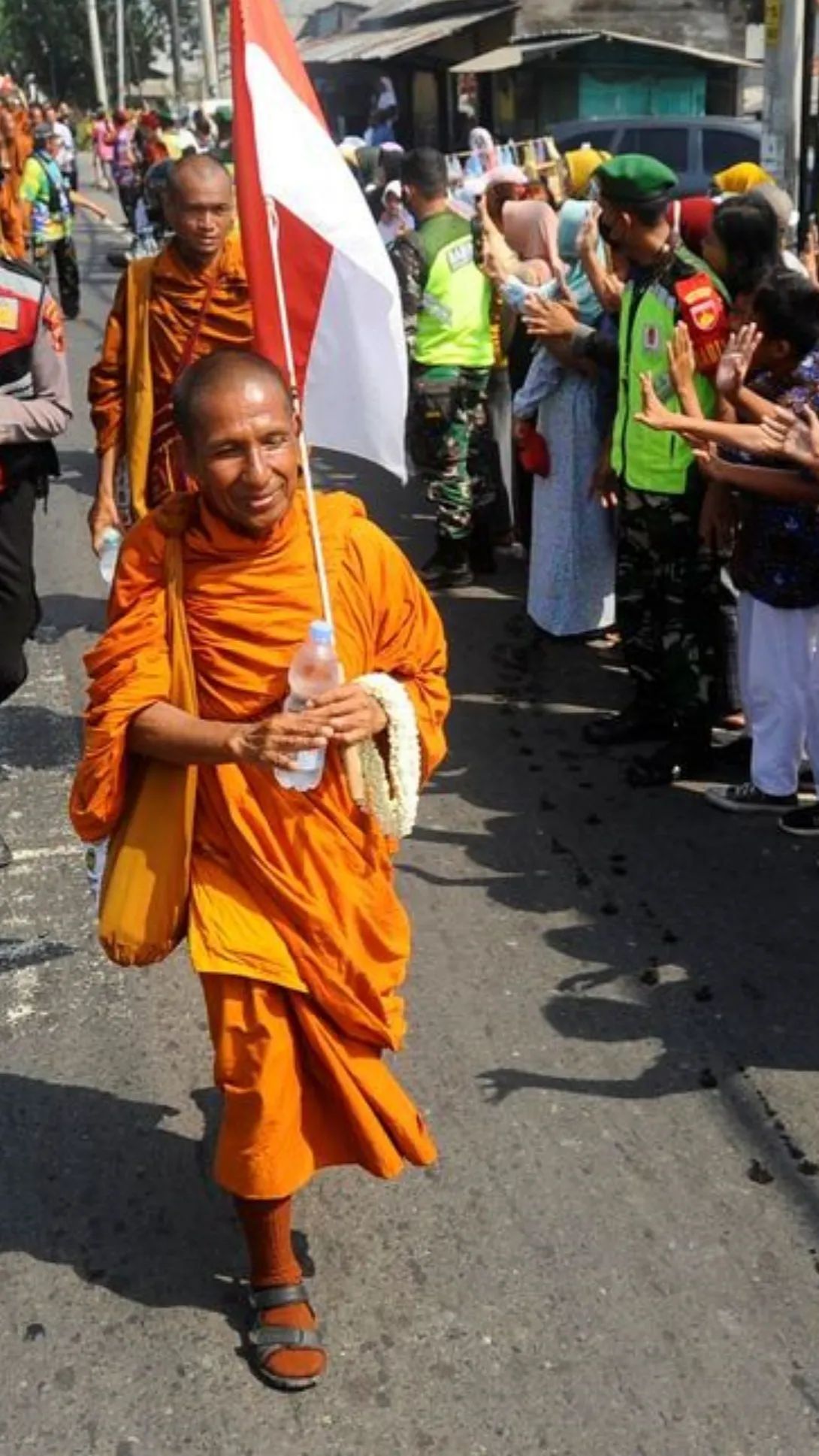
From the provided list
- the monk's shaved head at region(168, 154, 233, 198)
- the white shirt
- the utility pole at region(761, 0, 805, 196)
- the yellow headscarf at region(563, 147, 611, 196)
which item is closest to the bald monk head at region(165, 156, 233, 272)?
the monk's shaved head at region(168, 154, 233, 198)

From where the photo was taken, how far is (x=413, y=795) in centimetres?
287

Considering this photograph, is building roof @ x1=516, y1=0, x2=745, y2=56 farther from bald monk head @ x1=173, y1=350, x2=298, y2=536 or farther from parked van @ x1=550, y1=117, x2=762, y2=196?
bald monk head @ x1=173, y1=350, x2=298, y2=536

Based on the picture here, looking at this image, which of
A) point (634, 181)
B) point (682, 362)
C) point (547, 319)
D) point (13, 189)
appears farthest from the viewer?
point (13, 189)

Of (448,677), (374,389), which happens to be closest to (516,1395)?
(374,389)

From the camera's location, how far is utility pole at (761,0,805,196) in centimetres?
980

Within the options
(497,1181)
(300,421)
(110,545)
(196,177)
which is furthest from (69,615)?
(300,421)

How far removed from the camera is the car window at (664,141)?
17.0 m

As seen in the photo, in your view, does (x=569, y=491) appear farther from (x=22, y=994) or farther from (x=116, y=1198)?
(x=116, y=1198)

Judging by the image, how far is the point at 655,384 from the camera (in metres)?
5.19

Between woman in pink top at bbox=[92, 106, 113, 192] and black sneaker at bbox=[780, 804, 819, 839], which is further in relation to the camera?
woman in pink top at bbox=[92, 106, 113, 192]

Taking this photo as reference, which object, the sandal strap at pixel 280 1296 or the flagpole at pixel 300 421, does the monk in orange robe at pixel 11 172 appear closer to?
the flagpole at pixel 300 421

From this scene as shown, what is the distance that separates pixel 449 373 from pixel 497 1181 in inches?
186

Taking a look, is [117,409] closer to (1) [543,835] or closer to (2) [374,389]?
(1) [543,835]

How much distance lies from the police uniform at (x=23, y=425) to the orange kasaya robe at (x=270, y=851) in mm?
1771
